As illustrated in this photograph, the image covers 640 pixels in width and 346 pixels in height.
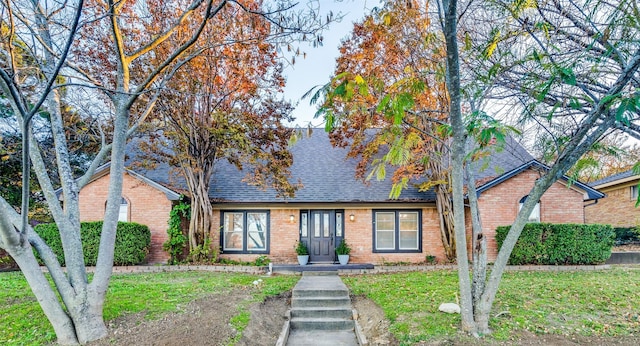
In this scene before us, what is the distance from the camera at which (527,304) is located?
6852 millimetres

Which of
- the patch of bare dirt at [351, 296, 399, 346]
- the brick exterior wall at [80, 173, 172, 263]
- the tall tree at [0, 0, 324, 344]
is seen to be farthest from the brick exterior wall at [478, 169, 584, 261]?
the brick exterior wall at [80, 173, 172, 263]

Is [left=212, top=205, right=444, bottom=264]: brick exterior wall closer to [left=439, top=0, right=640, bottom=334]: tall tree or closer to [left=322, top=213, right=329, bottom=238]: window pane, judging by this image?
[left=322, top=213, right=329, bottom=238]: window pane

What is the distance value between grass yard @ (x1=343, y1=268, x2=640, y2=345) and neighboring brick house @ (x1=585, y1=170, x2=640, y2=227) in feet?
28.3

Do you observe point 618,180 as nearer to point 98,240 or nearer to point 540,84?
point 540,84

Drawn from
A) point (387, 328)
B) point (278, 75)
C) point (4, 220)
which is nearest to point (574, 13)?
point (387, 328)

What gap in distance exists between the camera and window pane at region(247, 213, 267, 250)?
14.1m

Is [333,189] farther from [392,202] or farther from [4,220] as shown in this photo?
[4,220]

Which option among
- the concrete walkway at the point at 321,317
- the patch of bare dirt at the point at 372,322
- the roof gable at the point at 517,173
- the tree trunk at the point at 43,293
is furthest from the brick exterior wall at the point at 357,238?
the tree trunk at the point at 43,293

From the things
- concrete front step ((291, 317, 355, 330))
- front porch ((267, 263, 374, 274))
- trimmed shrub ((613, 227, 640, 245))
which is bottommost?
concrete front step ((291, 317, 355, 330))

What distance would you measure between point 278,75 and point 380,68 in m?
3.54

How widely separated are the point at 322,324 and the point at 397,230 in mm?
7136

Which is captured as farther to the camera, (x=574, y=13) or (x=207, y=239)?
(x=207, y=239)

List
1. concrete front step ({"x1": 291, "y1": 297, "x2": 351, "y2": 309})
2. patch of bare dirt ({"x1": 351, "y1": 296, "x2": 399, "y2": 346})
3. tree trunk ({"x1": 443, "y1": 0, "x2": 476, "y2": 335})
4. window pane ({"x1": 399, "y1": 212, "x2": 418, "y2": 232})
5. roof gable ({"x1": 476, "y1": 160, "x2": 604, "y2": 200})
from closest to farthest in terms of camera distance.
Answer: tree trunk ({"x1": 443, "y1": 0, "x2": 476, "y2": 335}) → patch of bare dirt ({"x1": 351, "y1": 296, "x2": 399, "y2": 346}) → concrete front step ({"x1": 291, "y1": 297, "x2": 351, "y2": 309}) → roof gable ({"x1": 476, "y1": 160, "x2": 604, "y2": 200}) → window pane ({"x1": 399, "y1": 212, "x2": 418, "y2": 232})

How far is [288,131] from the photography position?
12.4 meters
